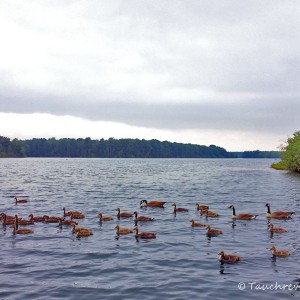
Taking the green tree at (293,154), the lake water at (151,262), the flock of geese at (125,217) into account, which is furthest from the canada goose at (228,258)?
the green tree at (293,154)

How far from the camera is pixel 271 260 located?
790 inches

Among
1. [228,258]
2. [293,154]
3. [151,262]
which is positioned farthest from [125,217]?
[293,154]

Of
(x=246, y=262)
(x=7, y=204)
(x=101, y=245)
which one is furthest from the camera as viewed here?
(x=7, y=204)

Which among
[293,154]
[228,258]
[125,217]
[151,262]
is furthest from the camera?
[293,154]

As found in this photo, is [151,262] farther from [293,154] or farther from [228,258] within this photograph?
[293,154]

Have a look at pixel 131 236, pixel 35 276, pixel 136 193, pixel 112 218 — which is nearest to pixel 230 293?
pixel 35 276

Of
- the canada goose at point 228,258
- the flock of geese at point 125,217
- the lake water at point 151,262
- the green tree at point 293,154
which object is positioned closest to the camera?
the lake water at point 151,262

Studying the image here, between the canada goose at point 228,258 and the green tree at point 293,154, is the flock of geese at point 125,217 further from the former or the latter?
the green tree at point 293,154

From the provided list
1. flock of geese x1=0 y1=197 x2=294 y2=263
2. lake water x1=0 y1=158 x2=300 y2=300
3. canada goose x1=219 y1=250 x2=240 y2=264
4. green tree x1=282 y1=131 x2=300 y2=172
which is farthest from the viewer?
green tree x1=282 y1=131 x2=300 y2=172

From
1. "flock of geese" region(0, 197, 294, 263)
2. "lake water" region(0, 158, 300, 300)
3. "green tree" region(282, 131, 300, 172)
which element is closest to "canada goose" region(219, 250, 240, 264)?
"flock of geese" region(0, 197, 294, 263)

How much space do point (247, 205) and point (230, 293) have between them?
27.1 m

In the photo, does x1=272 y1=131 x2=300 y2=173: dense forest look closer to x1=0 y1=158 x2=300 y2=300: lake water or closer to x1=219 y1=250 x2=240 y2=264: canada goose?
x1=0 y1=158 x2=300 y2=300: lake water

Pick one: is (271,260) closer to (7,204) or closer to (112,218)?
(112,218)

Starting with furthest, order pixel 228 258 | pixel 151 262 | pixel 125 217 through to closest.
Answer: pixel 125 217, pixel 151 262, pixel 228 258
